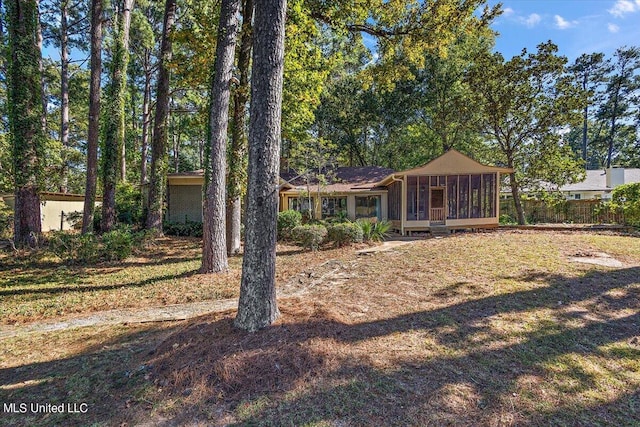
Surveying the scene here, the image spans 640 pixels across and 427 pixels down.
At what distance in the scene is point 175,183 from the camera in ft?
55.7

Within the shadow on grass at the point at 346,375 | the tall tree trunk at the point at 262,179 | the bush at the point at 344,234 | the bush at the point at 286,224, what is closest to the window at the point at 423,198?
the bush at the point at 344,234

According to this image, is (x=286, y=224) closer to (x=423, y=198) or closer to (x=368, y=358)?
(x=423, y=198)

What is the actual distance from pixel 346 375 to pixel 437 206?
14415 millimetres

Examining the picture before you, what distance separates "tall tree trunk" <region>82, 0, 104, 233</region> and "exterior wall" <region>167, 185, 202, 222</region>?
22.1 ft

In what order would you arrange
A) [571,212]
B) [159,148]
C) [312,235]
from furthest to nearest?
1. [571,212]
2. [159,148]
3. [312,235]

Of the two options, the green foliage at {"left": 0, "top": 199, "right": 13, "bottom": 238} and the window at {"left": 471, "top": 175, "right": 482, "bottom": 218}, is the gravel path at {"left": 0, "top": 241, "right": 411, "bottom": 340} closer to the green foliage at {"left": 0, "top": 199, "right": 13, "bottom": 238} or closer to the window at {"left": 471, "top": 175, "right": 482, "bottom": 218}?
the green foliage at {"left": 0, "top": 199, "right": 13, "bottom": 238}

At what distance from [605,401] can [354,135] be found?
81.0ft

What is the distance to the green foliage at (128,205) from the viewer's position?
15766mm

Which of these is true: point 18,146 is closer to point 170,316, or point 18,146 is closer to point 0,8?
point 0,8

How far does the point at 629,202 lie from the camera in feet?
42.7

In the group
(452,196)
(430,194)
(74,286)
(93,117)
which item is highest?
(93,117)

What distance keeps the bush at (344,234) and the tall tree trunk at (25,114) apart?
9.11 meters

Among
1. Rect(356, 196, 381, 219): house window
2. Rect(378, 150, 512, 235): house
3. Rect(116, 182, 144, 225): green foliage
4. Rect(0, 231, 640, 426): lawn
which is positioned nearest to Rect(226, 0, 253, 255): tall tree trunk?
Rect(0, 231, 640, 426): lawn

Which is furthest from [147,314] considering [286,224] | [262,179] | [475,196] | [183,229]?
[475,196]
